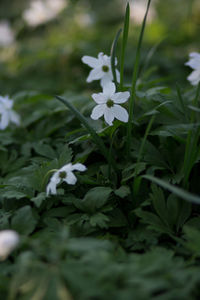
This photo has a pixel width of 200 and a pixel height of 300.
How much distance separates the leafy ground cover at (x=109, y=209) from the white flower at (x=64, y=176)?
1.8 inches

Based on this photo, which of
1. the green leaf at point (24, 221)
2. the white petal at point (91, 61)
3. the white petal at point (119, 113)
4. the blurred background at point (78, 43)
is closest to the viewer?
the green leaf at point (24, 221)

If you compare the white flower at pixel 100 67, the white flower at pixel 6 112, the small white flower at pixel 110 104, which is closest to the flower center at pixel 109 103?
the small white flower at pixel 110 104

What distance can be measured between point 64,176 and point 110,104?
392 millimetres

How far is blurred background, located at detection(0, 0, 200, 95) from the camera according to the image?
11.0 ft

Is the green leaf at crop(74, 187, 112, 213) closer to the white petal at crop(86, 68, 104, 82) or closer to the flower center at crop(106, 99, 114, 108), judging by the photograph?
the flower center at crop(106, 99, 114, 108)

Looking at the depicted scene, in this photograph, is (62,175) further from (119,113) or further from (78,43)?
(78,43)

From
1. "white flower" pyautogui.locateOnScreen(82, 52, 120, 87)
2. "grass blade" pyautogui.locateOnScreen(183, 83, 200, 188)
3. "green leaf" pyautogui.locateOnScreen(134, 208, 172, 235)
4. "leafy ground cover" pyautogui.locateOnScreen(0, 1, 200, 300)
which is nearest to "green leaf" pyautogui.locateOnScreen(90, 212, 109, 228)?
"leafy ground cover" pyautogui.locateOnScreen(0, 1, 200, 300)

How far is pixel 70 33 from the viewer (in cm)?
446

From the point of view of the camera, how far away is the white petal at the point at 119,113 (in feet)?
4.86

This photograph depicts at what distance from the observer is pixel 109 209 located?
1.36 m

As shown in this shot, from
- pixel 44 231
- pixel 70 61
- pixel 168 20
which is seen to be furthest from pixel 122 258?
pixel 168 20

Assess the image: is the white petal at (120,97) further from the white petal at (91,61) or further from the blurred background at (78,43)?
the blurred background at (78,43)

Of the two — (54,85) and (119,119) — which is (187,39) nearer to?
(54,85)

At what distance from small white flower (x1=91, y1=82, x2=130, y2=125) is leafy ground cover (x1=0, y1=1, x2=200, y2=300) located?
1.9 inches
